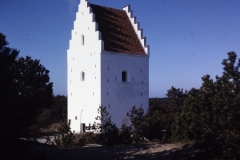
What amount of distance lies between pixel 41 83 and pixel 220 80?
19764 mm

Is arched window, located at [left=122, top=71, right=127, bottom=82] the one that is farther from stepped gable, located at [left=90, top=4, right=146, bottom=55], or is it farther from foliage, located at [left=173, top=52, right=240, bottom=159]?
foliage, located at [left=173, top=52, right=240, bottom=159]

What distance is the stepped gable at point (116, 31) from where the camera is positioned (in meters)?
24.8

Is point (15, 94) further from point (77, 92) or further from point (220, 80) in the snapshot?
point (77, 92)

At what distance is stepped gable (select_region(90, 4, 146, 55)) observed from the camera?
81.3 ft

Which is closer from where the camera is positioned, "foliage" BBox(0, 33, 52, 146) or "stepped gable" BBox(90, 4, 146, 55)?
"foliage" BBox(0, 33, 52, 146)

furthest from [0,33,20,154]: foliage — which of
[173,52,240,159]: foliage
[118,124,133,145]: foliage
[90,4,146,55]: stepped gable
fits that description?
[90,4,146,55]: stepped gable

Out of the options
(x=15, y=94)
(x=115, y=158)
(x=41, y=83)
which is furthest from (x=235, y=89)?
(x=41, y=83)

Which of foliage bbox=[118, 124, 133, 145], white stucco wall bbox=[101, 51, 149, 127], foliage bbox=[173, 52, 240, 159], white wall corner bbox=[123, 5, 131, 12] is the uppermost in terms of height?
white wall corner bbox=[123, 5, 131, 12]

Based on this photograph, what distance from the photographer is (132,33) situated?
26812 millimetres

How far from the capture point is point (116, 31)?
2567 cm

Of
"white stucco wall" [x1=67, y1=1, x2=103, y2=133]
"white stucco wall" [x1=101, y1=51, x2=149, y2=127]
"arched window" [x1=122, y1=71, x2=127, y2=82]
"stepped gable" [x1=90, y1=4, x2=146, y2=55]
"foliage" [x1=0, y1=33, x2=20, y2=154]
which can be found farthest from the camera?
"arched window" [x1=122, y1=71, x2=127, y2=82]

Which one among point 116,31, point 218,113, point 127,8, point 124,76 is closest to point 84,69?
point 124,76

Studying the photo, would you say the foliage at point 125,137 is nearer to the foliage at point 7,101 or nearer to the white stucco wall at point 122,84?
the foliage at point 7,101

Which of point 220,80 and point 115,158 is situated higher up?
point 220,80
